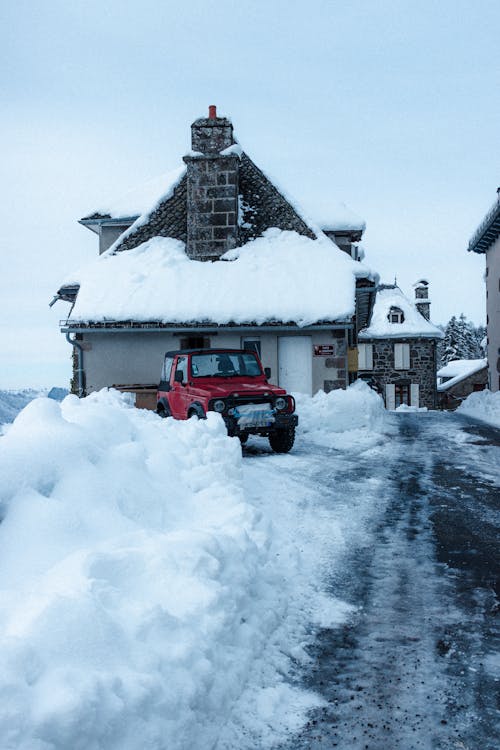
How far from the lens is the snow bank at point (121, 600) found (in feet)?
8.60

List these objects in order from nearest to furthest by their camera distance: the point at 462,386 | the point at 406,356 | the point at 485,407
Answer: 1. the point at 485,407
2. the point at 406,356
3. the point at 462,386

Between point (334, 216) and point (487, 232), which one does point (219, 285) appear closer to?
point (334, 216)

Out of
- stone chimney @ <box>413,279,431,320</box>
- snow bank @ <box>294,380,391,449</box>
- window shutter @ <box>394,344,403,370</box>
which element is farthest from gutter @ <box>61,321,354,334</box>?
stone chimney @ <box>413,279,431,320</box>

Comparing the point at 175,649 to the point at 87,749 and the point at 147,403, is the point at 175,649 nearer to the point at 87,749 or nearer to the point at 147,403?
the point at 87,749

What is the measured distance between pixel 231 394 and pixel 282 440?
1.29 metres

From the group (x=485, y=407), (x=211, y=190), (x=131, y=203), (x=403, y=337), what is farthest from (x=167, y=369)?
(x=403, y=337)

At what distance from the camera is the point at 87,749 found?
2469 millimetres

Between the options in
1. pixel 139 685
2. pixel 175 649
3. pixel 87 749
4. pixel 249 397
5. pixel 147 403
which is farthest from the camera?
pixel 147 403

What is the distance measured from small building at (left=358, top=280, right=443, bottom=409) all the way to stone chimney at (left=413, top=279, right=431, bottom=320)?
16.8 feet

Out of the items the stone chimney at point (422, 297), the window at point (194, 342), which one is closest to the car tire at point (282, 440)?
the window at point (194, 342)

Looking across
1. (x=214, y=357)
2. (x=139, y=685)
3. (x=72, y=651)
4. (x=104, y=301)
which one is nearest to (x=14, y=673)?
(x=72, y=651)

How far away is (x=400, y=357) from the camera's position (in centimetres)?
4319

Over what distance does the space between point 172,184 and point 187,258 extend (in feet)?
8.81

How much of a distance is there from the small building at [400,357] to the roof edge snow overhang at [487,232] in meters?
9.31
